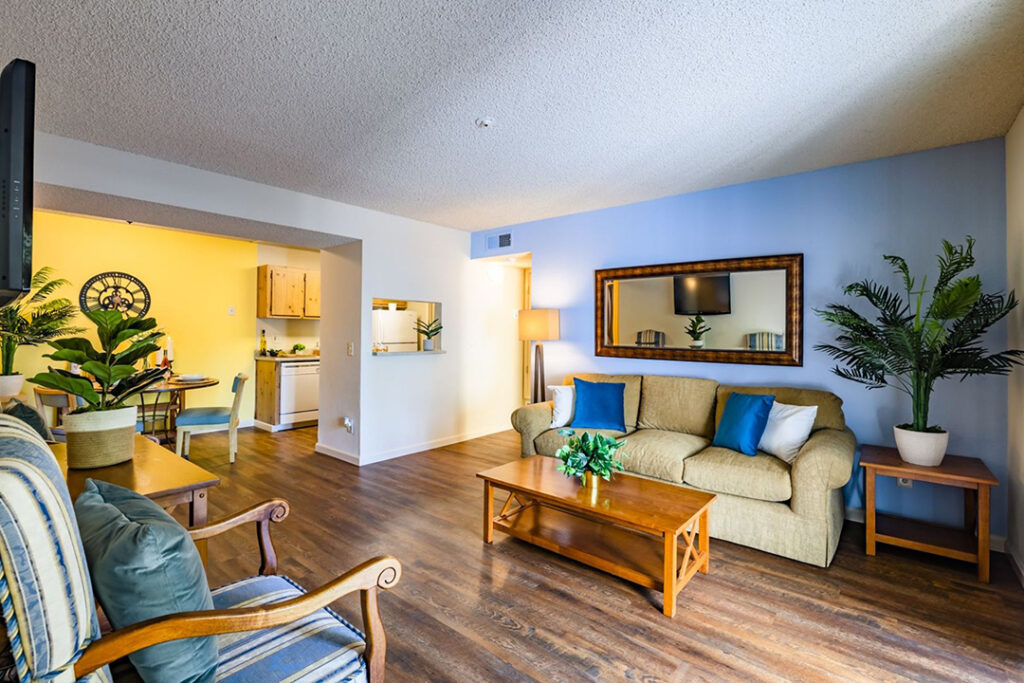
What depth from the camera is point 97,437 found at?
69.9 inches

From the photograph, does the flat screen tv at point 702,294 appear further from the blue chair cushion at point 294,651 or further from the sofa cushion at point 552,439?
the blue chair cushion at point 294,651

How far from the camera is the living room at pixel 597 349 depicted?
5.26ft

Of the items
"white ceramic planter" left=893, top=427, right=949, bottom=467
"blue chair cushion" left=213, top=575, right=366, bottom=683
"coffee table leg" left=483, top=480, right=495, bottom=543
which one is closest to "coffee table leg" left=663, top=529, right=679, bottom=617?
"coffee table leg" left=483, top=480, right=495, bottom=543

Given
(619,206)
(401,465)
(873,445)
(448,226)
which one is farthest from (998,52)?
(401,465)

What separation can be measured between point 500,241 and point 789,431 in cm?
346

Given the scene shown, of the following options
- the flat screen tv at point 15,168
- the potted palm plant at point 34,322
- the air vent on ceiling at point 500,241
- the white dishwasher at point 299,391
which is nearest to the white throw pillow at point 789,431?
the air vent on ceiling at point 500,241

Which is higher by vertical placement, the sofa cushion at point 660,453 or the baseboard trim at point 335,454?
the sofa cushion at point 660,453

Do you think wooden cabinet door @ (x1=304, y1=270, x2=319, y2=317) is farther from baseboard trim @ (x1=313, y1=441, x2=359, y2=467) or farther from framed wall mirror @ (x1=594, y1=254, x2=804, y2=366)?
framed wall mirror @ (x1=594, y1=254, x2=804, y2=366)

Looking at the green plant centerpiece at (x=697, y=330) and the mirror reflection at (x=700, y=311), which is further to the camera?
the green plant centerpiece at (x=697, y=330)

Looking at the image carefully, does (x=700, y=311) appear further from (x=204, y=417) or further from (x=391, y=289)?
(x=204, y=417)

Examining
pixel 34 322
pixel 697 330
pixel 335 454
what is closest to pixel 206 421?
pixel 335 454

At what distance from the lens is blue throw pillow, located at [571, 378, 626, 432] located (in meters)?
3.88

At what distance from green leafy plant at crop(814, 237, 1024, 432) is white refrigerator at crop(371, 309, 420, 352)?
13.4 ft

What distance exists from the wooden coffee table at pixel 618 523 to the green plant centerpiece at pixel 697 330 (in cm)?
160
